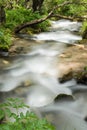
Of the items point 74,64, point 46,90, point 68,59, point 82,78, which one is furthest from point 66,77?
point 68,59

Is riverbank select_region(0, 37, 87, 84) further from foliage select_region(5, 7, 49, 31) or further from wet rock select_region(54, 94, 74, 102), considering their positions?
foliage select_region(5, 7, 49, 31)

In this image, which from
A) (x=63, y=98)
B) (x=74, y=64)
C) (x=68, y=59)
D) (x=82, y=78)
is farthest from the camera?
(x=68, y=59)

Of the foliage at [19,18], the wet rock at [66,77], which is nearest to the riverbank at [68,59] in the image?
the wet rock at [66,77]

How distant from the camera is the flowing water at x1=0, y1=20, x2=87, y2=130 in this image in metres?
4.98

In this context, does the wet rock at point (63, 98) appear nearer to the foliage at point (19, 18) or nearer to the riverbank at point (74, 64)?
the riverbank at point (74, 64)

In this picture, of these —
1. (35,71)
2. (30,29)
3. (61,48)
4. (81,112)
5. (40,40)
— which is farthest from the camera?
(30,29)

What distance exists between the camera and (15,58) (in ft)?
28.3

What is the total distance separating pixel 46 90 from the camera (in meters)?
6.31

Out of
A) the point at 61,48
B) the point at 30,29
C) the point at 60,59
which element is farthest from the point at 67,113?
the point at 30,29

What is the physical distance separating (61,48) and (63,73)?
3.29m

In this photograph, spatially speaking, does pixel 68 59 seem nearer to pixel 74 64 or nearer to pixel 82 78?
pixel 74 64

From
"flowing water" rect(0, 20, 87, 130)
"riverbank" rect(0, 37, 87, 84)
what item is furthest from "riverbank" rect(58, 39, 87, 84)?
"flowing water" rect(0, 20, 87, 130)

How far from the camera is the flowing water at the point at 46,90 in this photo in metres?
4.98

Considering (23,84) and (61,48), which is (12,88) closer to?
(23,84)
